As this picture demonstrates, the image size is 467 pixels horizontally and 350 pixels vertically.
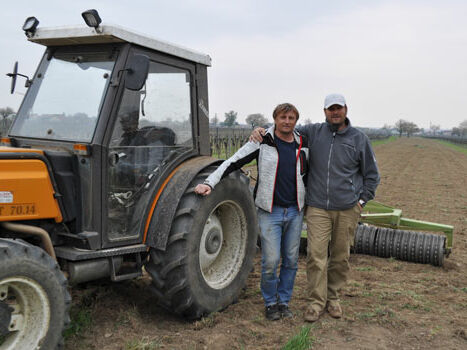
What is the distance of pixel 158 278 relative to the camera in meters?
3.78

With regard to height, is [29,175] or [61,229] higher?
[29,175]

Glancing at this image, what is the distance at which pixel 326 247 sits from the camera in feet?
14.2

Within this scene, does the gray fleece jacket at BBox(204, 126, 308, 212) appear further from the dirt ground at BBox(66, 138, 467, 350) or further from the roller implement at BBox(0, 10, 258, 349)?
the dirt ground at BBox(66, 138, 467, 350)

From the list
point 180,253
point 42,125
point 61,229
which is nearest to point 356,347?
point 180,253

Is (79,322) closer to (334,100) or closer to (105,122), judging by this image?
(105,122)

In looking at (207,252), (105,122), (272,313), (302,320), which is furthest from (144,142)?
Answer: (302,320)

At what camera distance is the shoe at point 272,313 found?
4184 mm

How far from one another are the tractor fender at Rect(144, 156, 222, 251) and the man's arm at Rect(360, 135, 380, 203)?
4.68 feet

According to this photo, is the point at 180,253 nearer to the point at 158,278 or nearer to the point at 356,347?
the point at 158,278

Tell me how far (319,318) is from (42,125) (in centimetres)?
282

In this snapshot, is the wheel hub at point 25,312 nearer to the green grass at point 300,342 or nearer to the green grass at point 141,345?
the green grass at point 141,345

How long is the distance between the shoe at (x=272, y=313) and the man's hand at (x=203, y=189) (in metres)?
1.22

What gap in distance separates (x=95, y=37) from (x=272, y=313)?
267 centimetres

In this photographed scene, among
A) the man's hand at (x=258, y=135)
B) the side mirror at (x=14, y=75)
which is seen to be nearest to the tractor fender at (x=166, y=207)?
the man's hand at (x=258, y=135)
